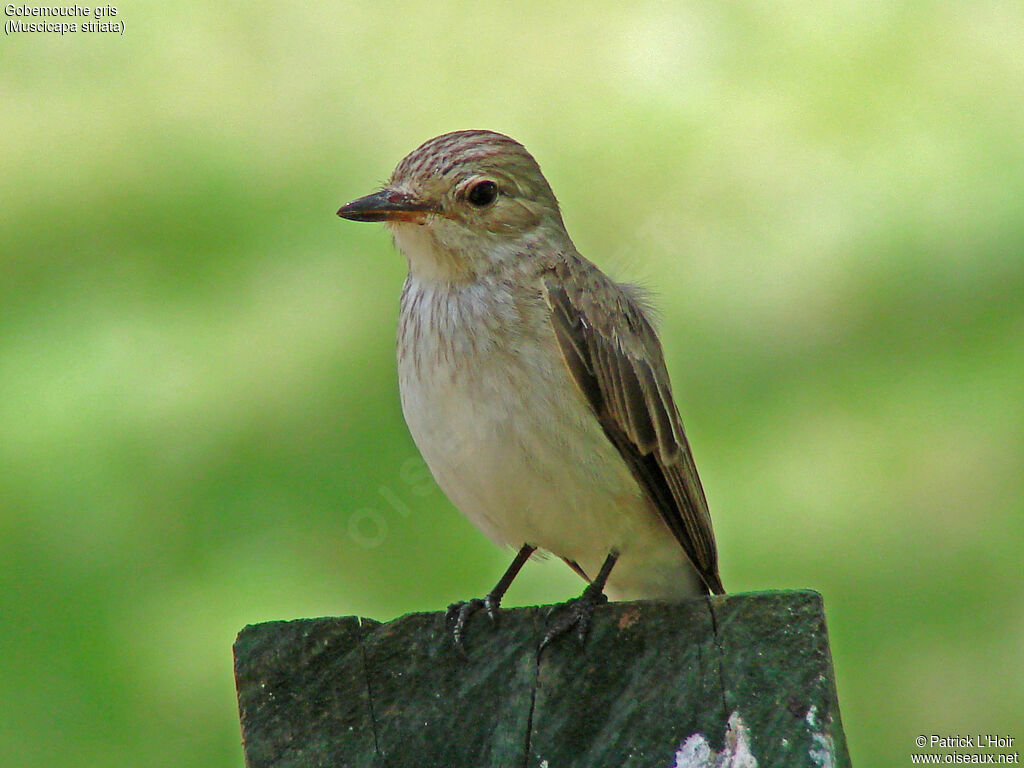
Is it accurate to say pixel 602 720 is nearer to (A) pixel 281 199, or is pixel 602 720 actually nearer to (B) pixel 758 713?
(B) pixel 758 713

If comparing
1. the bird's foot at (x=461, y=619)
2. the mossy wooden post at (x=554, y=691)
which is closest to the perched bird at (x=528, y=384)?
the bird's foot at (x=461, y=619)

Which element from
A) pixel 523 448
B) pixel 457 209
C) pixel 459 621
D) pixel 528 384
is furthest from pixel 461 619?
pixel 457 209

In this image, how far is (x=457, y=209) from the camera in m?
4.07

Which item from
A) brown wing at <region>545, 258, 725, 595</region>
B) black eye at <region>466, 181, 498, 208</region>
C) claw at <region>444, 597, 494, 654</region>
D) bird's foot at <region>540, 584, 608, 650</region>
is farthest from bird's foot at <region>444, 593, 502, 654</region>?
black eye at <region>466, 181, 498, 208</region>

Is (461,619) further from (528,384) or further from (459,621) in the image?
(528,384)

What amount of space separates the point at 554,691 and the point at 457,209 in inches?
75.5

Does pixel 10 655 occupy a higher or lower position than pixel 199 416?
lower

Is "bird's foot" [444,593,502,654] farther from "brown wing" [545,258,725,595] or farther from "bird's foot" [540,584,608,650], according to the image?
"brown wing" [545,258,725,595]

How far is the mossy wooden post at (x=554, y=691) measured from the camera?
236cm

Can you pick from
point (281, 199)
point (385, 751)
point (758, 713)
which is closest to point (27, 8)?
point (281, 199)

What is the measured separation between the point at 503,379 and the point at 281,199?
211cm

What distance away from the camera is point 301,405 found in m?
5.01

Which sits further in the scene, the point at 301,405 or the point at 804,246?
the point at 804,246

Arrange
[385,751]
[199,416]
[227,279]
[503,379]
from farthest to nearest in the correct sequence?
[227,279]
[199,416]
[503,379]
[385,751]
